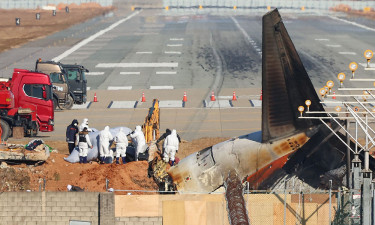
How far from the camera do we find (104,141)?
34.8m

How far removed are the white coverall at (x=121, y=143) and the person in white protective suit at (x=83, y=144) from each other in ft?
4.16

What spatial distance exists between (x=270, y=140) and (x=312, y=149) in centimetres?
158

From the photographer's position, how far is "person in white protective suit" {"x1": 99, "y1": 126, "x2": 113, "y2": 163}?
1371 inches

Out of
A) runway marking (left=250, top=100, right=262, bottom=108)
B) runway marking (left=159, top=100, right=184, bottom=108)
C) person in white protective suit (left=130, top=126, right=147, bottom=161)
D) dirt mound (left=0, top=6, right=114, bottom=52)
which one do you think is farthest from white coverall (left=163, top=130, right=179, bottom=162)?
dirt mound (left=0, top=6, right=114, bottom=52)

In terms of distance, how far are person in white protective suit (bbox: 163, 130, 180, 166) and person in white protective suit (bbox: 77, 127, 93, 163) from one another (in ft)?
11.3

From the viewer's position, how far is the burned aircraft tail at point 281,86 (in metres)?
27.7

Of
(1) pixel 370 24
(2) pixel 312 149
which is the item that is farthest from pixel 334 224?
(1) pixel 370 24

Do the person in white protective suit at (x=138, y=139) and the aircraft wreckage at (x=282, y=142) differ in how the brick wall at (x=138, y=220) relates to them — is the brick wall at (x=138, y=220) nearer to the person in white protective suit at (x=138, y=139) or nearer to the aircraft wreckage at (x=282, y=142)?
the aircraft wreckage at (x=282, y=142)

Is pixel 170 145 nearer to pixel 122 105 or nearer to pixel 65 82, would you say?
pixel 65 82

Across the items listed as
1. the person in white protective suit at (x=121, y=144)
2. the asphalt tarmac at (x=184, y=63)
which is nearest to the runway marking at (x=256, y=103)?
the asphalt tarmac at (x=184, y=63)

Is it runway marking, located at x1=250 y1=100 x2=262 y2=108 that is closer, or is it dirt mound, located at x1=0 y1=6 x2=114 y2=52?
runway marking, located at x1=250 y1=100 x2=262 y2=108

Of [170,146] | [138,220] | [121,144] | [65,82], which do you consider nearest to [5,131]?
[121,144]

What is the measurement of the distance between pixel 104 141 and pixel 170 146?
2950 millimetres

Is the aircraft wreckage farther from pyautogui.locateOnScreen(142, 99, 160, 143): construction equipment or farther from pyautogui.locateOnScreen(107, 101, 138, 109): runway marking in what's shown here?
→ pyautogui.locateOnScreen(107, 101, 138, 109): runway marking
